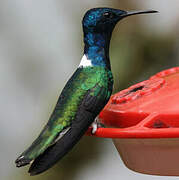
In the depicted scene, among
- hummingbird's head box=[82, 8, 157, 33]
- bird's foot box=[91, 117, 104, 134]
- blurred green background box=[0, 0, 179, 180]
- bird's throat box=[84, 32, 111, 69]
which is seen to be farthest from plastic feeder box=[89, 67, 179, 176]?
blurred green background box=[0, 0, 179, 180]

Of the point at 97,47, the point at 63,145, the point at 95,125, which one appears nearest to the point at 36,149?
the point at 63,145

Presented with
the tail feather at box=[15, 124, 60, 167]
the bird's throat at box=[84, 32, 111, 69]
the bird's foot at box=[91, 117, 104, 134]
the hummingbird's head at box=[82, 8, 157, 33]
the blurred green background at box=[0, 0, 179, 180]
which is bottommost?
the blurred green background at box=[0, 0, 179, 180]

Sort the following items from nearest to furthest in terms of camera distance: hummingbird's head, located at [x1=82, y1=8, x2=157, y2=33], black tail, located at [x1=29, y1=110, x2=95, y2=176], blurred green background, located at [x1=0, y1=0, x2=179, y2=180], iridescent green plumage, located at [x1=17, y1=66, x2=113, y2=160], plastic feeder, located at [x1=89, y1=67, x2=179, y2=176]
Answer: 1. plastic feeder, located at [x1=89, y1=67, x2=179, y2=176]
2. black tail, located at [x1=29, y1=110, x2=95, y2=176]
3. iridescent green plumage, located at [x1=17, y1=66, x2=113, y2=160]
4. hummingbird's head, located at [x1=82, y1=8, x2=157, y2=33]
5. blurred green background, located at [x1=0, y1=0, x2=179, y2=180]

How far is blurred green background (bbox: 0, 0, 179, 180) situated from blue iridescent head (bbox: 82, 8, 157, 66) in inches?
56.8

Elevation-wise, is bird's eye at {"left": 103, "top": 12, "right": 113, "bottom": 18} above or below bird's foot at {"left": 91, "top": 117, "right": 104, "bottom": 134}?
above

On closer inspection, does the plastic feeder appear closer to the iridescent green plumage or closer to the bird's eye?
the iridescent green plumage

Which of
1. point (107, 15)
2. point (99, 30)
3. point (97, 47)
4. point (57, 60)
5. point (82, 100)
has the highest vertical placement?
point (107, 15)

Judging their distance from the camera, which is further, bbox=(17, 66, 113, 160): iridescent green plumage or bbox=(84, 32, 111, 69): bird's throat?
bbox=(84, 32, 111, 69): bird's throat

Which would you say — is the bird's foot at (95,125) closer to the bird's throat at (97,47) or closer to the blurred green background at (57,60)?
the bird's throat at (97,47)

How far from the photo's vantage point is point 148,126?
9.07 feet

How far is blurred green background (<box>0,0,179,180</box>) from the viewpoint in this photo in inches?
197

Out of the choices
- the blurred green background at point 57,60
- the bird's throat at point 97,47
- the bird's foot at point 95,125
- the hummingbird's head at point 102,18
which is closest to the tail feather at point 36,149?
the bird's foot at point 95,125

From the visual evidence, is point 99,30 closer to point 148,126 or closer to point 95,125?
point 95,125

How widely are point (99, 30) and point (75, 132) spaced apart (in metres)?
0.72
